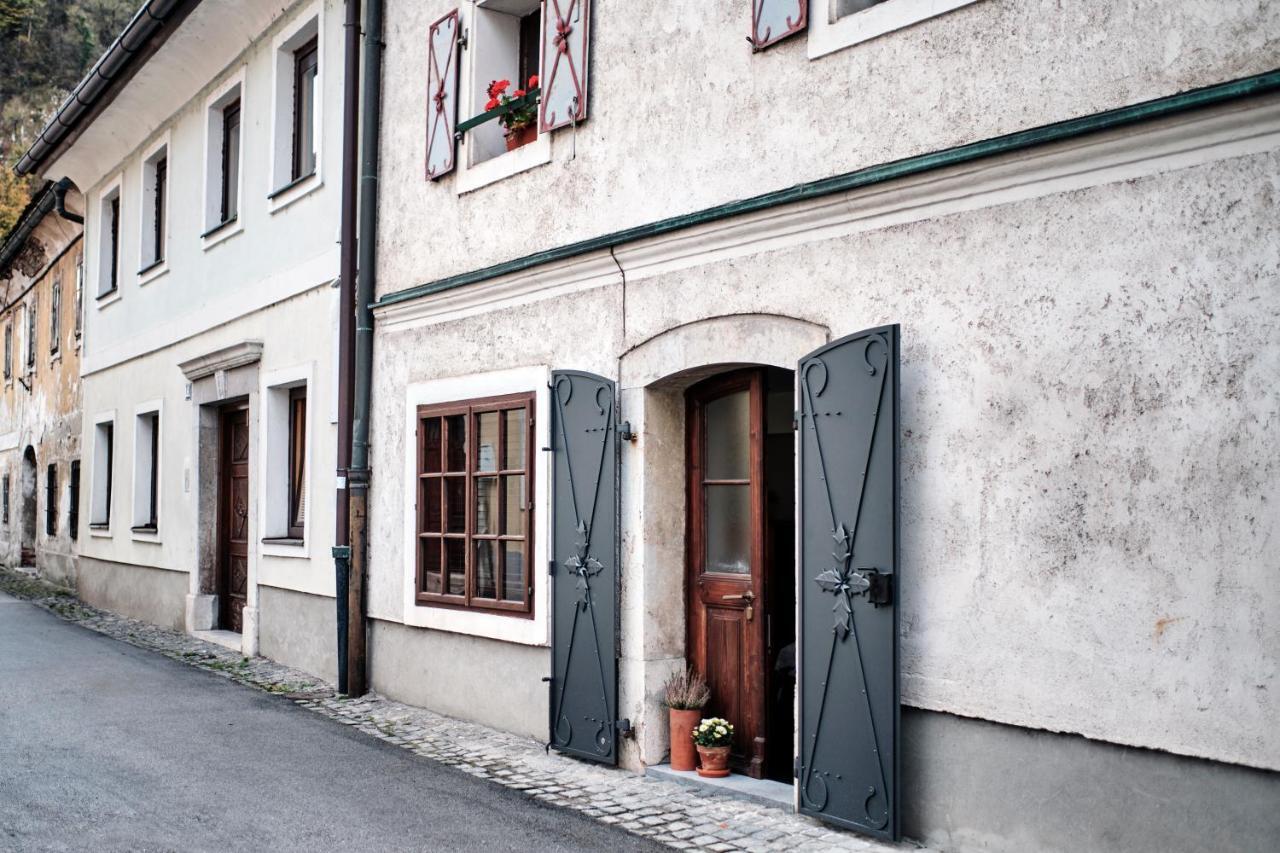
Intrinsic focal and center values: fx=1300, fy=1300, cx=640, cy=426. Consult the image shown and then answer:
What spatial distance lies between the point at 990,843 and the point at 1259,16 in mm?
3267

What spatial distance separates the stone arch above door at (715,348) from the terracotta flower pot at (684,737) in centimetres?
177

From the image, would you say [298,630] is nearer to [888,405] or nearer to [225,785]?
[225,785]

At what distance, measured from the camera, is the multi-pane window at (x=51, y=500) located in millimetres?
21141

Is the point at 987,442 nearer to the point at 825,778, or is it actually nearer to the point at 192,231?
the point at 825,778

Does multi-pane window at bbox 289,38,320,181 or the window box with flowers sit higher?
multi-pane window at bbox 289,38,320,181

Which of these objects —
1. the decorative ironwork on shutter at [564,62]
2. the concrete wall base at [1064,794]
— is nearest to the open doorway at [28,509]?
the decorative ironwork on shutter at [564,62]

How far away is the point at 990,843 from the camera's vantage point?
17.1 feet

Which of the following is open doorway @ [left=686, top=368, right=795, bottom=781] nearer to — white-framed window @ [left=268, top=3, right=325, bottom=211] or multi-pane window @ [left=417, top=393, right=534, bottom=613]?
multi-pane window @ [left=417, top=393, right=534, bottom=613]

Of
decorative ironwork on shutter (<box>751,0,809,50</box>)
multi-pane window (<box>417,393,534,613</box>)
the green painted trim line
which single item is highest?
decorative ironwork on shutter (<box>751,0,809,50</box>)

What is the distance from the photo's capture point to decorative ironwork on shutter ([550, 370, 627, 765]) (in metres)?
7.25

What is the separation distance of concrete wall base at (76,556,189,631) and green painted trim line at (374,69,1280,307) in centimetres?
748

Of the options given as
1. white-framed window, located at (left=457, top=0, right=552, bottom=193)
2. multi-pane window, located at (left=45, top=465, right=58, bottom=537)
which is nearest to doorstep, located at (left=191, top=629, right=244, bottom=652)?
white-framed window, located at (left=457, top=0, right=552, bottom=193)

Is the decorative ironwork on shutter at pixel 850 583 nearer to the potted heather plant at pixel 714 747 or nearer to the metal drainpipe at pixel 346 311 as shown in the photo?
the potted heather plant at pixel 714 747

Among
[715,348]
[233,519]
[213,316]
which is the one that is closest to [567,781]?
[715,348]
